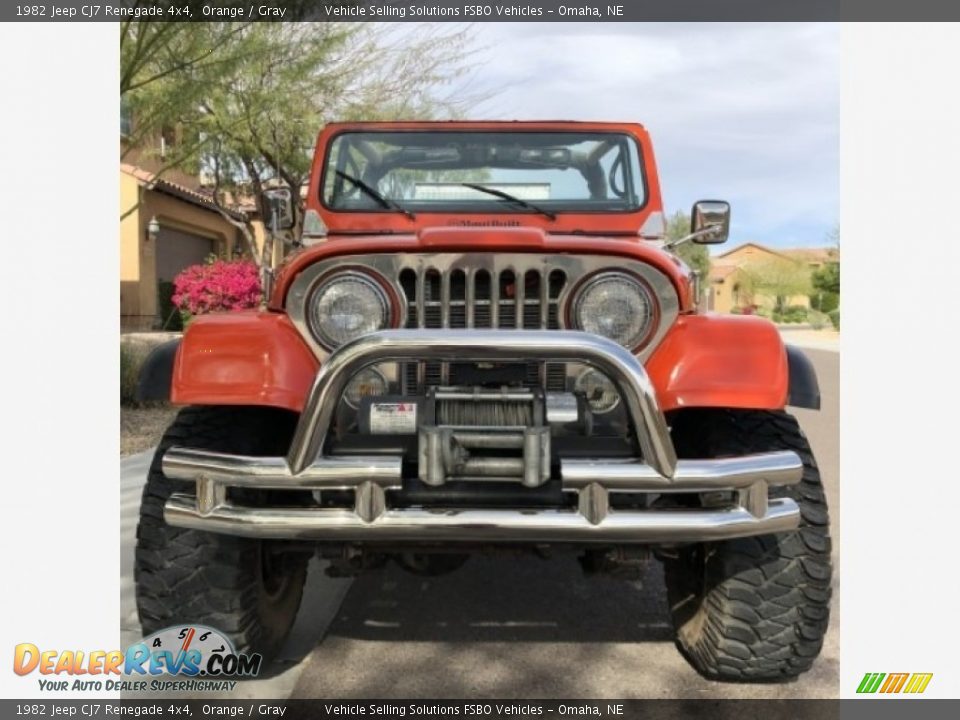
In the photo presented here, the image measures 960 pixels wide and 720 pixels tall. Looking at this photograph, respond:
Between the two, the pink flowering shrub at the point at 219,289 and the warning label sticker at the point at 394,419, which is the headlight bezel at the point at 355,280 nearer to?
the warning label sticker at the point at 394,419

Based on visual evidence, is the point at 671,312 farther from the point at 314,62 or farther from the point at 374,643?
the point at 314,62

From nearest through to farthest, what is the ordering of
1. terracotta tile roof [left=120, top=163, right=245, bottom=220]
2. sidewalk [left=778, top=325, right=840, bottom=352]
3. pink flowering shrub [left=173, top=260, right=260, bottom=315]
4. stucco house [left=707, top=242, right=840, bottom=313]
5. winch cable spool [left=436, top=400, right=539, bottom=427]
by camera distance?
winch cable spool [left=436, top=400, right=539, bottom=427]
pink flowering shrub [left=173, top=260, right=260, bottom=315]
terracotta tile roof [left=120, top=163, right=245, bottom=220]
sidewalk [left=778, top=325, right=840, bottom=352]
stucco house [left=707, top=242, right=840, bottom=313]

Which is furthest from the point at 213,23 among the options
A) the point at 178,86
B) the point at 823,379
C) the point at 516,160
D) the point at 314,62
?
the point at 823,379

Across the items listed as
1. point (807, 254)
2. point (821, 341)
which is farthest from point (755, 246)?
point (821, 341)

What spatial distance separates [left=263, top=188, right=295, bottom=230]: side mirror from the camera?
3.86m

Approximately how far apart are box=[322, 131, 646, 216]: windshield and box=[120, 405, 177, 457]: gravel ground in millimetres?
3245

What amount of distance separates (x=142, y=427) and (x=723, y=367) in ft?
19.2

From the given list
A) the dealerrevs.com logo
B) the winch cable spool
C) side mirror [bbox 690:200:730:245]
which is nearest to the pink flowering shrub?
side mirror [bbox 690:200:730:245]

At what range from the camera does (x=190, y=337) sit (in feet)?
8.14

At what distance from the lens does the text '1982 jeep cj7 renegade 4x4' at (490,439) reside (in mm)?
2162

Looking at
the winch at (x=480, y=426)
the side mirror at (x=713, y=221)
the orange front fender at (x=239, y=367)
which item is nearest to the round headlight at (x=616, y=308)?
the winch at (x=480, y=426)

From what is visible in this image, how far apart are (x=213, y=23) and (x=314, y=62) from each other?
3765mm

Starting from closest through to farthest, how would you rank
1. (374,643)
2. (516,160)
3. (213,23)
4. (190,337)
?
(190,337), (374,643), (516,160), (213,23)

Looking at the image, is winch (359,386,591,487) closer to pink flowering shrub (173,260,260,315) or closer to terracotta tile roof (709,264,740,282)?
pink flowering shrub (173,260,260,315)
